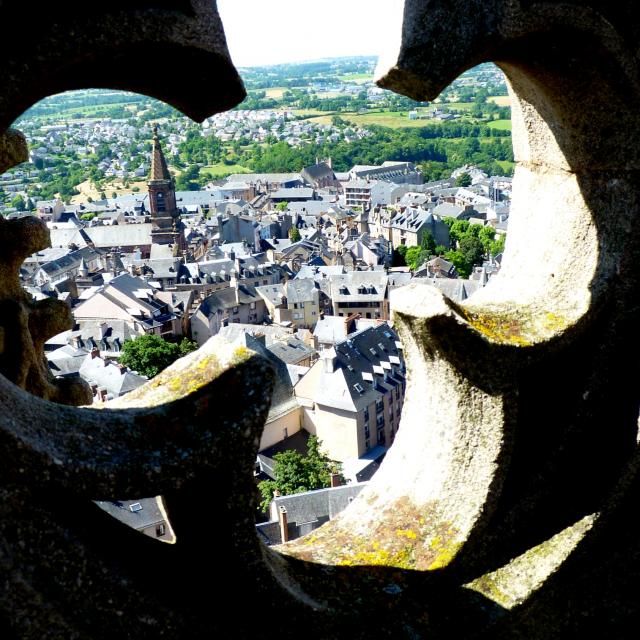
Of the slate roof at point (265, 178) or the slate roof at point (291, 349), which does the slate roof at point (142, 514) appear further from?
the slate roof at point (265, 178)

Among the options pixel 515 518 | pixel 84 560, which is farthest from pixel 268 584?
pixel 515 518

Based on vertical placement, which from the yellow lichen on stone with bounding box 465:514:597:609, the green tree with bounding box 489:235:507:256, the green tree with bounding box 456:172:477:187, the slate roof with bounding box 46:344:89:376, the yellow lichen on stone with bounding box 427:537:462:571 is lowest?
the green tree with bounding box 456:172:477:187

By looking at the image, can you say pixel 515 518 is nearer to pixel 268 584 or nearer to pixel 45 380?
pixel 268 584

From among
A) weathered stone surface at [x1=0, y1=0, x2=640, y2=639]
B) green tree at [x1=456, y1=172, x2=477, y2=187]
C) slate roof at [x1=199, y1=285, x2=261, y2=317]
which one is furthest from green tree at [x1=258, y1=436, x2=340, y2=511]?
green tree at [x1=456, y1=172, x2=477, y2=187]

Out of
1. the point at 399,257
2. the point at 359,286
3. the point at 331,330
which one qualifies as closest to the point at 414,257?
the point at 399,257

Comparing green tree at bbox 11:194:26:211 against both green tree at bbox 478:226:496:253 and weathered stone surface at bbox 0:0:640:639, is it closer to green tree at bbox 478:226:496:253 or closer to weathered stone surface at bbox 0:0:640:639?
green tree at bbox 478:226:496:253
